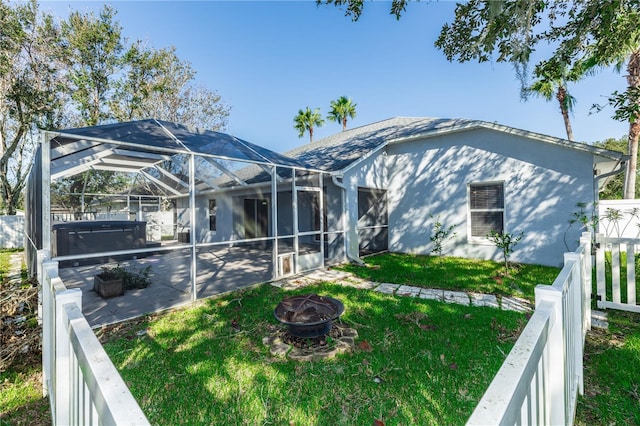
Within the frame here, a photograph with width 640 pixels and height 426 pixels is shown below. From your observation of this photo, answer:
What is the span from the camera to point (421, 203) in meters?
9.62

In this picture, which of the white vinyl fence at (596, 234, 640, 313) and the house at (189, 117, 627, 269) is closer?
the white vinyl fence at (596, 234, 640, 313)

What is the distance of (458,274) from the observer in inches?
267

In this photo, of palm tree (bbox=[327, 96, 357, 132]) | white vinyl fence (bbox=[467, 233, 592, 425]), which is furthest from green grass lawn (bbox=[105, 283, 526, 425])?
palm tree (bbox=[327, 96, 357, 132])

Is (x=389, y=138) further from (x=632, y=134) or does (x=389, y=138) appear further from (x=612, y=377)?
(x=632, y=134)

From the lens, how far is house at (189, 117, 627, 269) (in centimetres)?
730

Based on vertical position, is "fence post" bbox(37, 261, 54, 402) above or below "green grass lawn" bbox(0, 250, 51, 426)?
above

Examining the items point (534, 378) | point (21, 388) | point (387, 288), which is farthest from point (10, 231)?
point (534, 378)

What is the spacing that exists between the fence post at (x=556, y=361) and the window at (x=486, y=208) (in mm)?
8016

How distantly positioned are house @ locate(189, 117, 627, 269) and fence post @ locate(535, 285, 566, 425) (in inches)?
262

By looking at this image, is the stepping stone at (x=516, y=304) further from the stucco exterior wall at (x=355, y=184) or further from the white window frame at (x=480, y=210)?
the stucco exterior wall at (x=355, y=184)

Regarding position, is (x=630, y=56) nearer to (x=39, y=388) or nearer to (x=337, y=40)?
(x=337, y=40)

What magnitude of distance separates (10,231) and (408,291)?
2012 centimetres

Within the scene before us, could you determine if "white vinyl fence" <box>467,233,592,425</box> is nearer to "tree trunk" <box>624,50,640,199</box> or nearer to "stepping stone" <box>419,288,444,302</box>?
"stepping stone" <box>419,288,444,302</box>

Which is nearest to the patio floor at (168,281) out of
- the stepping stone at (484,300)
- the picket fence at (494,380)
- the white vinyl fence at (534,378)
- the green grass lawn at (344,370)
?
the green grass lawn at (344,370)
